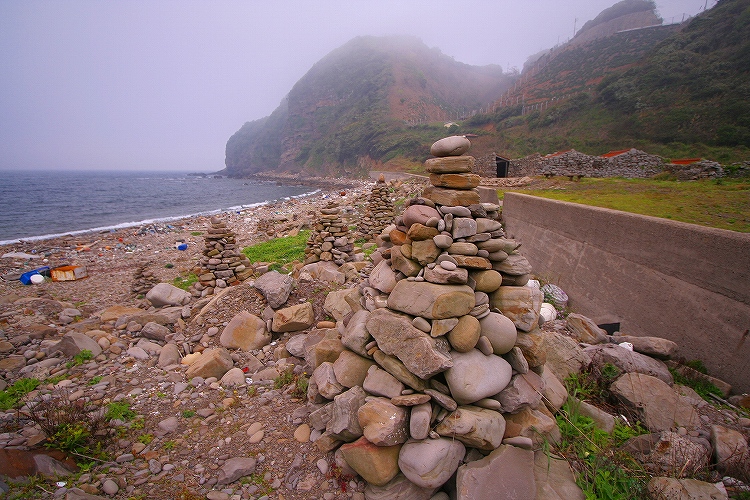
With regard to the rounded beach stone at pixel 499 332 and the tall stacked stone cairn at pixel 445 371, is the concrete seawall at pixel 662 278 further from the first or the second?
the rounded beach stone at pixel 499 332

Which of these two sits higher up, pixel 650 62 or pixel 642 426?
pixel 650 62

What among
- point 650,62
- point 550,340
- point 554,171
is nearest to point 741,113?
point 554,171

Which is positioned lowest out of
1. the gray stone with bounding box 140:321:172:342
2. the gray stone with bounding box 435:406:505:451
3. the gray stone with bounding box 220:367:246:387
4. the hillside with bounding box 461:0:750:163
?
the gray stone with bounding box 220:367:246:387

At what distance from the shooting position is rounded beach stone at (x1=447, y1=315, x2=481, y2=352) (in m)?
3.39

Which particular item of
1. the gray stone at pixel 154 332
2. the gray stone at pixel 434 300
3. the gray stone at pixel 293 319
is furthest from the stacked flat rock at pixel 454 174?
the gray stone at pixel 154 332

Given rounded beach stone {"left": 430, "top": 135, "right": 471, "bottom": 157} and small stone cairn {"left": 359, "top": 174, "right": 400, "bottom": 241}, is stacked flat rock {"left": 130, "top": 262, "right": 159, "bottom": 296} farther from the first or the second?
rounded beach stone {"left": 430, "top": 135, "right": 471, "bottom": 157}

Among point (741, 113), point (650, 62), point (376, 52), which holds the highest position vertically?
point (376, 52)

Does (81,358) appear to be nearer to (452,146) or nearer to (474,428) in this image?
(474,428)

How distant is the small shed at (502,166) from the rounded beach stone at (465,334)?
25.8 meters

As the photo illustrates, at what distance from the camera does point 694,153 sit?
2256 centimetres

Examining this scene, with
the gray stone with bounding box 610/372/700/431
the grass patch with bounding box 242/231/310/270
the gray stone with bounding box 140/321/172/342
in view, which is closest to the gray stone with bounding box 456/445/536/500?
the gray stone with bounding box 610/372/700/431

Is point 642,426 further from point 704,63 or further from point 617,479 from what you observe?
point 704,63

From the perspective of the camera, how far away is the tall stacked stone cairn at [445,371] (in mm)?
3021

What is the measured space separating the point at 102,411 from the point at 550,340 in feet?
21.0
